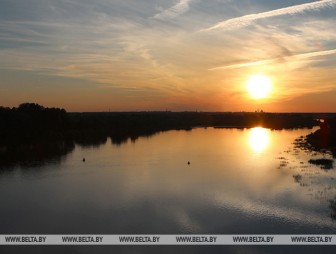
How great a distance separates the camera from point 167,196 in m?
48.5

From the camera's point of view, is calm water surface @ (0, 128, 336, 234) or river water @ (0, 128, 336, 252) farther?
calm water surface @ (0, 128, 336, 234)

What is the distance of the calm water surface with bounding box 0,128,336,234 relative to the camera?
3731 cm

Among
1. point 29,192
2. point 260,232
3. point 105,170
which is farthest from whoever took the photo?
point 105,170

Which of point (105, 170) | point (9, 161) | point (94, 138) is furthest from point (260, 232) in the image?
point (94, 138)

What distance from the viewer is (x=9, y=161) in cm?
7406

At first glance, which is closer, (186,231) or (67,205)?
(186,231)

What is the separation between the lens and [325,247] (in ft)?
104

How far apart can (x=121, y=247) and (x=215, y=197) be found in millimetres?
18825

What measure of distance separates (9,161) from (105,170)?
2080 centimetres

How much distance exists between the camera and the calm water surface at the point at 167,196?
37312 millimetres

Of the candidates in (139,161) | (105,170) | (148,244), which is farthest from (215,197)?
(139,161)

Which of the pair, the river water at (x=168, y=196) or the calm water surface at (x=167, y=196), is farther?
the calm water surface at (x=167, y=196)

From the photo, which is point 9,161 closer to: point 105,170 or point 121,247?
point 105,170

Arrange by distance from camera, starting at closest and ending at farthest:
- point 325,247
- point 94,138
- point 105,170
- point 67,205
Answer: point 325,247 → point 67,205 → point 105,170 → point 94,138
